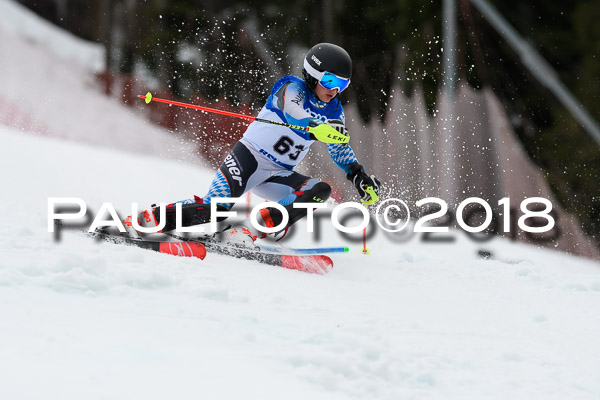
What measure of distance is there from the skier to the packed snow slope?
488 mm

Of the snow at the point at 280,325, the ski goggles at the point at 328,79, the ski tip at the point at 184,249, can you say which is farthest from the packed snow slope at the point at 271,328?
the ski goggles at the point at 328,79

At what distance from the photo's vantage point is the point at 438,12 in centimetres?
1605

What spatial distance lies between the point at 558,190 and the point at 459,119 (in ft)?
18.7

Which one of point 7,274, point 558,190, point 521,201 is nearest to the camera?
point 7,274

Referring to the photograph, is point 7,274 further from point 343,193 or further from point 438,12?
point 438,12

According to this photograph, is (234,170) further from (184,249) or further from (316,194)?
(184,249)

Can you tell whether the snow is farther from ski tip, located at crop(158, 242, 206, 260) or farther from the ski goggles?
the ski goggles

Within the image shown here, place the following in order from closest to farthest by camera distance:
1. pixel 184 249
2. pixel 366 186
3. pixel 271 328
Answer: pixel 271 328 → pixel 184 249 → pixel 366 186

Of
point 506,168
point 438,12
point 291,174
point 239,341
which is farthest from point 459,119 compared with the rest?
point 438,12

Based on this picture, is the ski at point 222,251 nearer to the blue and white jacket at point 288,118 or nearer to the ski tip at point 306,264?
the ski tip at point 306,264

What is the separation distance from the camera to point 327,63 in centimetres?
463

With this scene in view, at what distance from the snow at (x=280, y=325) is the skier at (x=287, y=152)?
0.51 meters

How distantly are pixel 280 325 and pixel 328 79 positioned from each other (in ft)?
6.96

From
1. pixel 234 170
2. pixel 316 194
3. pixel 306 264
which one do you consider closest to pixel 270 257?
pixel 306 264
